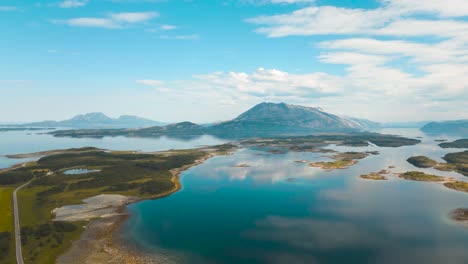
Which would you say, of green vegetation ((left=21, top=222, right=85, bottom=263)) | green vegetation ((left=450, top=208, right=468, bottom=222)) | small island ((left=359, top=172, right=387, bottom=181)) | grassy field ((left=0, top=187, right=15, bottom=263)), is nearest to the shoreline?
green vegetation ((left=21, top=222, right=85, bottom=263))

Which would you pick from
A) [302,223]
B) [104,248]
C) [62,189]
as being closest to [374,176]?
[302,223]

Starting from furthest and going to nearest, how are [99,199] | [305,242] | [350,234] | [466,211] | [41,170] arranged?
[41,170] → [99,199] → [466,211] → [350,234] → [305,242]

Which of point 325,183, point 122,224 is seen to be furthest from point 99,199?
point 325,183

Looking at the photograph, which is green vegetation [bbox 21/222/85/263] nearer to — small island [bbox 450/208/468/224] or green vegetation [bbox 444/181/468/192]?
small island [bbox 450/208/468/224]

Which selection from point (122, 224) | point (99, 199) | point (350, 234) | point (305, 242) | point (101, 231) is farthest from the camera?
point (99, 199)

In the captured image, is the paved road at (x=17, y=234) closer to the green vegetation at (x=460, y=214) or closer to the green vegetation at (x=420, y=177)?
the green vegetation at (x=460, y=214)

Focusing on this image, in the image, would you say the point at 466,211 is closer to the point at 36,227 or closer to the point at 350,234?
the point at 350,234
